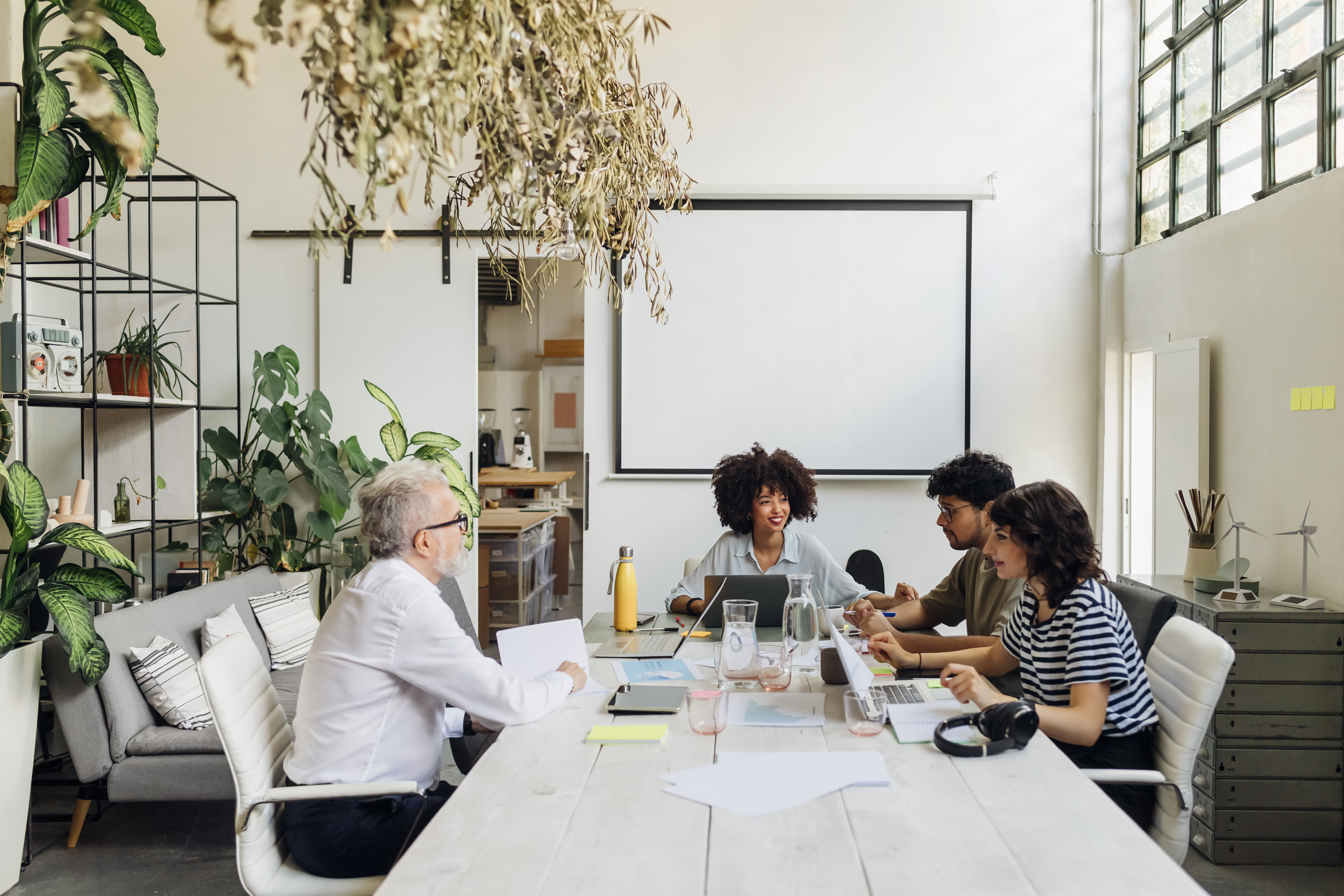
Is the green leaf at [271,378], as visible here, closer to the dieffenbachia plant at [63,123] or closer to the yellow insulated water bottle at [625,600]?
the dieffenbachia plant at [63,123]

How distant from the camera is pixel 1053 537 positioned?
2055mm

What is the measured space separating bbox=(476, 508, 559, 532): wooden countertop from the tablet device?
9.00ft

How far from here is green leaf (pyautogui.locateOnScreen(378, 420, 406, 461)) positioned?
447 centimetres

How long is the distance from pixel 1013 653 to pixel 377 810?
1.53 meters

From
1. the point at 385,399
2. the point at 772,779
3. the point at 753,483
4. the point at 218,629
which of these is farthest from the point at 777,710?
the point at 385,399

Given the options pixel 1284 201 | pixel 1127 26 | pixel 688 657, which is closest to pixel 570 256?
pixel 688 657

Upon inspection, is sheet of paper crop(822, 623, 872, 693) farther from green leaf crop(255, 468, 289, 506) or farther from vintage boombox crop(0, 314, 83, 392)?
green leaf crop(255, 468, 289, 506)

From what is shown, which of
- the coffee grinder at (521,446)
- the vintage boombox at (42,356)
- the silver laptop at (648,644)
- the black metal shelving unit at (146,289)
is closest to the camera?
the silver laptop at (648,644)

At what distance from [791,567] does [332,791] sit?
2.01 m

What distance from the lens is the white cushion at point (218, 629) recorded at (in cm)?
345

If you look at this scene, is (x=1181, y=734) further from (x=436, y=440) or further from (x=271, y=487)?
(x=271, y=487)

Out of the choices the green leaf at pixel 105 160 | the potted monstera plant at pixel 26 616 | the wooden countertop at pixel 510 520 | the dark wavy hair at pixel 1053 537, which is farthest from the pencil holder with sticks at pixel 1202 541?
the green leaf at pixel 105 160

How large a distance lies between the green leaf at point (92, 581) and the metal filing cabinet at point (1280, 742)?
11.4ft

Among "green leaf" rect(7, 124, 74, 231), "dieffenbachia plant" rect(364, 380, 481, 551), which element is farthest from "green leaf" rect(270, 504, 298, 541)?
"green leaf" rect(7, 124, 74, 231)
